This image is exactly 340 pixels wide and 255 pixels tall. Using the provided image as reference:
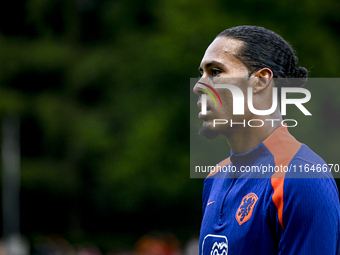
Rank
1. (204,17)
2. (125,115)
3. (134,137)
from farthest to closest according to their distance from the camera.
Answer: (125,115), (134,137), (204,17)

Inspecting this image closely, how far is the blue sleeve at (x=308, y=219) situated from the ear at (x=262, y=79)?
570 millimetres

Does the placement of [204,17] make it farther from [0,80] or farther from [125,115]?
[0,80]

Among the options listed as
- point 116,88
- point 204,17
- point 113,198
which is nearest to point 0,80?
point 116,88

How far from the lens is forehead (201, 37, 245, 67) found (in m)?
2.19

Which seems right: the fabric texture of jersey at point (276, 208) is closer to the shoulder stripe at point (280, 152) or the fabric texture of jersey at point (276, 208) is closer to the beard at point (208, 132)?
the shoulder stripe at point (280, 152)

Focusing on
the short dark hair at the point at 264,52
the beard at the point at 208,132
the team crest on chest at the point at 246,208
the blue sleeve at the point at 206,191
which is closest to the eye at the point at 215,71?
the short dark hair at the point at 264,52

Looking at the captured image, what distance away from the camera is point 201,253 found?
2.26 meters

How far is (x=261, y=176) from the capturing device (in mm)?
2049

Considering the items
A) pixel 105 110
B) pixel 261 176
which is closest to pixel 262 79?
pixel 261 176

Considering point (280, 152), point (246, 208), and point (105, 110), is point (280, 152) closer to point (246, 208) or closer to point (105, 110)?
point (246, 208)

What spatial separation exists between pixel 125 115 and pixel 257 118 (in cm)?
1452

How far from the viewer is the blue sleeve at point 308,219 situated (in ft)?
5.73

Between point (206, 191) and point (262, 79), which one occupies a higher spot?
point (262, 79)

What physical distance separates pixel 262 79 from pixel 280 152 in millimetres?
377
